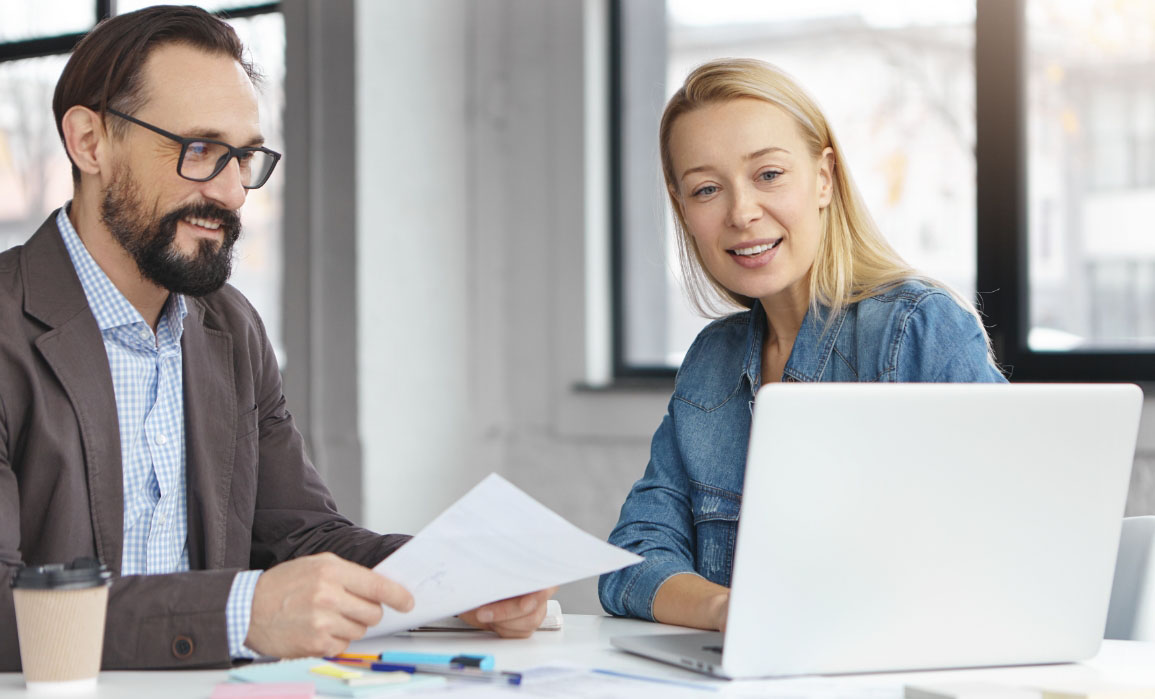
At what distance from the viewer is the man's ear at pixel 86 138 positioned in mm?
1605

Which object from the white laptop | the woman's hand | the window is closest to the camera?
the white laptop

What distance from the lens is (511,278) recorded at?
3479 mm

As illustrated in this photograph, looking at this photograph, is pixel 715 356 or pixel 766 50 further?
pixel 766 50

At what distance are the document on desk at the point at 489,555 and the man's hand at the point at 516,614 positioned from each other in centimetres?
7

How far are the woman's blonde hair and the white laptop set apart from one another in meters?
0.50

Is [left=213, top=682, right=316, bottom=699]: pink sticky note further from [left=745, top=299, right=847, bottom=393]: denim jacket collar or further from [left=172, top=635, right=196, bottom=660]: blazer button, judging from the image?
[left=745, top=299, right=847, bottom=393]: denim jacket collar

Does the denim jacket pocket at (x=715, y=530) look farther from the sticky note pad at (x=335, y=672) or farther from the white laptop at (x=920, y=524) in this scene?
the sticky note pad at (x=335, y=672)

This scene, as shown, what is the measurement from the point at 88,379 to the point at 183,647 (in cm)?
45

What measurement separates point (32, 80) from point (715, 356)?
11.4 feet

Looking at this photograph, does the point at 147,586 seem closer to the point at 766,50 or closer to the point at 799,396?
the point at 799,396

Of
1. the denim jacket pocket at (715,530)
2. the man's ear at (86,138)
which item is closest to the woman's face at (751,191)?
the denim jacket pocket at (715,530)

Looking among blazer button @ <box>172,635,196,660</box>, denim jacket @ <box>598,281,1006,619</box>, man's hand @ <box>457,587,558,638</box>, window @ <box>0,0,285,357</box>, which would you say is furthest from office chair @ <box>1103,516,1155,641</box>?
window @ <box>0,0,285,357</box>

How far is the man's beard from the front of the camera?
1565 mm

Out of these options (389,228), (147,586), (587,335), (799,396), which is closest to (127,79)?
(147,586)
